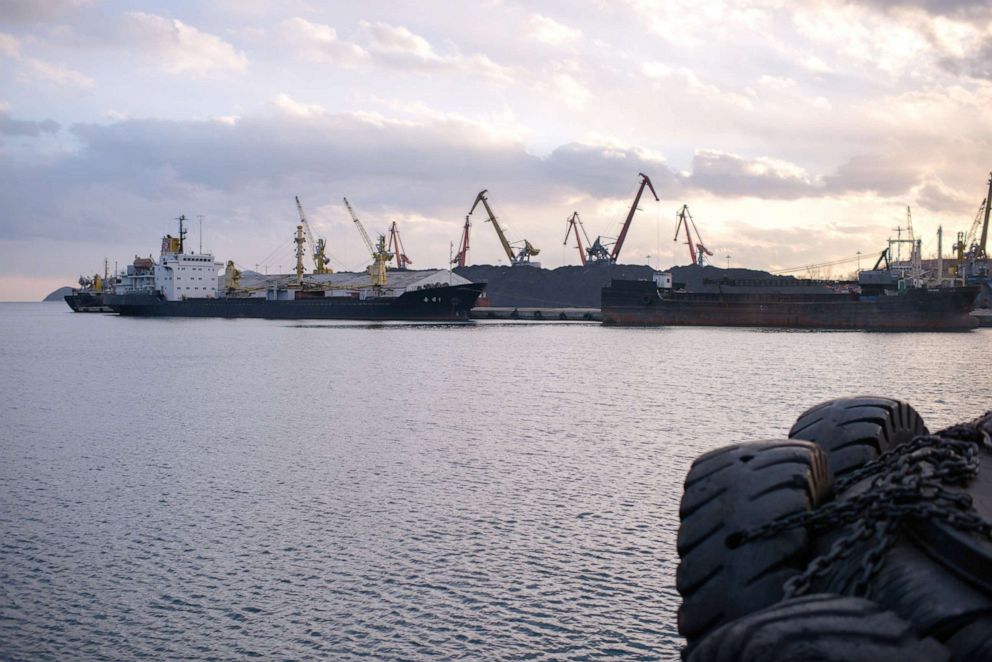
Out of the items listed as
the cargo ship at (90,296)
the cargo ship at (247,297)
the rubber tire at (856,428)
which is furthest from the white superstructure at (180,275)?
the rubber tire at (856,428)

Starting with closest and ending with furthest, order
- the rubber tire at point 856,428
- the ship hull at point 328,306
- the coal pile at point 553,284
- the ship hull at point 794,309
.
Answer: the rubber tire at point 856,428, the ship hull at point 794,309, the ship hull at point 328,306, the coal pile at point 553,284

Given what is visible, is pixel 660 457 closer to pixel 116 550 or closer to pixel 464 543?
pixel 464 543

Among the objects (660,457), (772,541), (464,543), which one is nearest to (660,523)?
(464,543)

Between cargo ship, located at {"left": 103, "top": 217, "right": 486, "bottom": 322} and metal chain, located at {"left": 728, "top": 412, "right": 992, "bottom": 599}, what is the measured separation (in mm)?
97659

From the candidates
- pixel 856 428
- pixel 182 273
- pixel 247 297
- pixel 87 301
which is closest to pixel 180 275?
pixel 182 273

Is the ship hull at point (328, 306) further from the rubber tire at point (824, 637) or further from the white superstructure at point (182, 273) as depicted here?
the rubber tire at point (824, 637)

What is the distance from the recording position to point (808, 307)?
266ft

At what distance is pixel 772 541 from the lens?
12.1ft

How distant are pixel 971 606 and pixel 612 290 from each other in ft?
289

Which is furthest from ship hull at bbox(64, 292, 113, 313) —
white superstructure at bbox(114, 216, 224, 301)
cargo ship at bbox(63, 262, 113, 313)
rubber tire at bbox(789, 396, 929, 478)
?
rubber tire at bbox(789, 396, 929, 478)

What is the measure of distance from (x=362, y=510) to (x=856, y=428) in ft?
26.6

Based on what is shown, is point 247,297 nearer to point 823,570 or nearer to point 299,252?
point 299,252

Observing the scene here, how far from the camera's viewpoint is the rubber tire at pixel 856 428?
16.3 feet

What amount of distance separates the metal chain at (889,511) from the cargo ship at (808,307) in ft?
260
